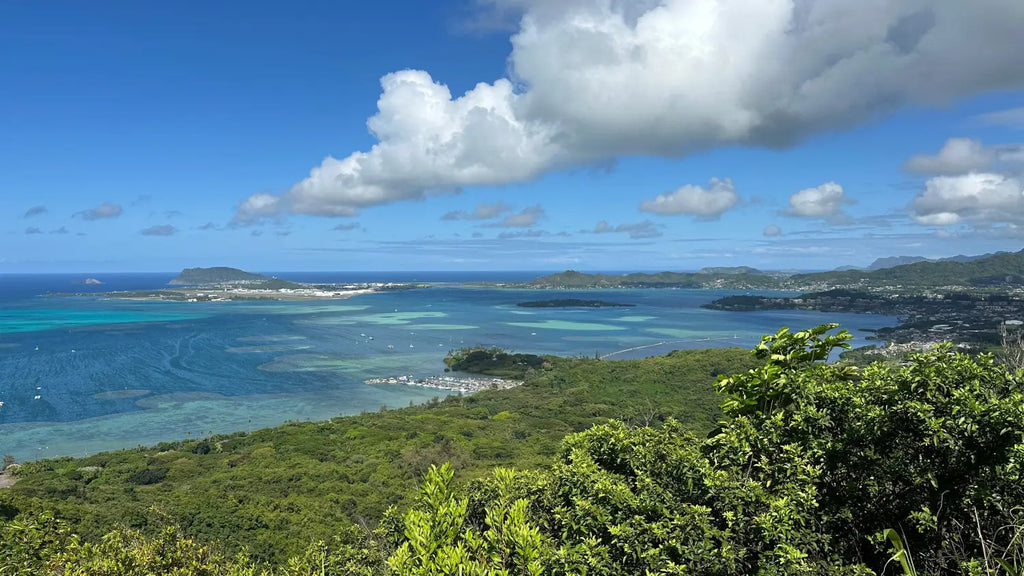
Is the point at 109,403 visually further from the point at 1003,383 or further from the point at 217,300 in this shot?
the point at 217,300

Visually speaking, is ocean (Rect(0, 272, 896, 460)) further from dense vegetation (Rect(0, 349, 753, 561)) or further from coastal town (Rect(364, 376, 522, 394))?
dense vegetation (Rect(0, 349, 753, 561))

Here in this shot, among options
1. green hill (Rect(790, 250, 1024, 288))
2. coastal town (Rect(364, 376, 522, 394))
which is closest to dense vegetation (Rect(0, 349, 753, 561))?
coastal town (Rect(364, 376, 522, 394))

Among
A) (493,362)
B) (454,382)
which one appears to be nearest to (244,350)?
(454,382)

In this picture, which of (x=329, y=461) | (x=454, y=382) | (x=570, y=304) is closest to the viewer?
(x=329, y=461)

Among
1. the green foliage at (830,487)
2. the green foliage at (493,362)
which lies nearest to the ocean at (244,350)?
the green foliage at (493,362)

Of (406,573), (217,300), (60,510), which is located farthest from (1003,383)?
(217,300)

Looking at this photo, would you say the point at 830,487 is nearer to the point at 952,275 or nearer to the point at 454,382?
the point at 454,382
